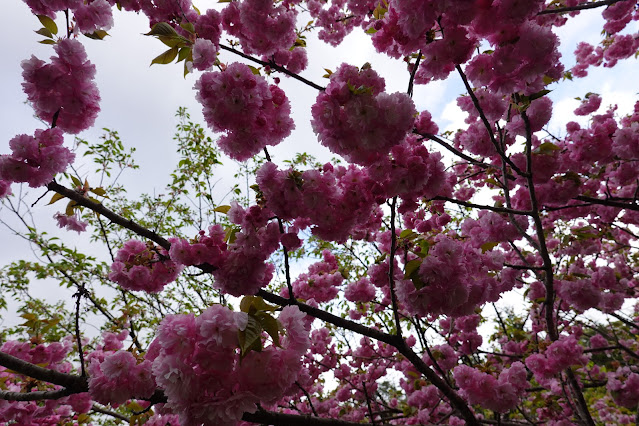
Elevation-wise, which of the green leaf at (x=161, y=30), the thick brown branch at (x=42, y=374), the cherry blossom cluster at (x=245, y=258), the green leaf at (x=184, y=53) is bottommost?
the thick brown branch at (x=42, y=374)

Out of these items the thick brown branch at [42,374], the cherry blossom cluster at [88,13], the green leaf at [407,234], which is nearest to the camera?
the thick brown branch at [42,374]

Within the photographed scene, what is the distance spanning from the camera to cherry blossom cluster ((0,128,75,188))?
197cm

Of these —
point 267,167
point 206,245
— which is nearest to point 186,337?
point 206,245

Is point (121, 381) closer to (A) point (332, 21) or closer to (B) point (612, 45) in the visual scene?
(A) point (332, 21)

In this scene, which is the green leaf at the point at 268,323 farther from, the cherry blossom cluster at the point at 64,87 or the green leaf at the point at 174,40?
the cherry blossom cluster at the point at 64,87

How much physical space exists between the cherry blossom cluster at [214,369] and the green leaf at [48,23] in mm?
2119

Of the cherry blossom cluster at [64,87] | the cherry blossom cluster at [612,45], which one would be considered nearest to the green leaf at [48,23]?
the cherry blossom cluster at [64,87]

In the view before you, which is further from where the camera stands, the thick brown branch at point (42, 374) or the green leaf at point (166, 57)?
the green leaf at point (166, 57)

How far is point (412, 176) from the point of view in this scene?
1.81 metres

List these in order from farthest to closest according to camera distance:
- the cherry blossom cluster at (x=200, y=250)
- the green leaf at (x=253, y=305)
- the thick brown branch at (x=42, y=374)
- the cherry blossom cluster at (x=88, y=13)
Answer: the cherry blossom cluster at (x=88, y=13)
the cherry blossom cluster at (x=200, y=250)
the thick brown branch at (x=42, y=374)
the green leaf at (x=253, y=305)

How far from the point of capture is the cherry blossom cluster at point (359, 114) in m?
1.57

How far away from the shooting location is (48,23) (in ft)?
6.98

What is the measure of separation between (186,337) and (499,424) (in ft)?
8.73

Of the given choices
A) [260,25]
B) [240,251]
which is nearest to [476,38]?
[260,25]
